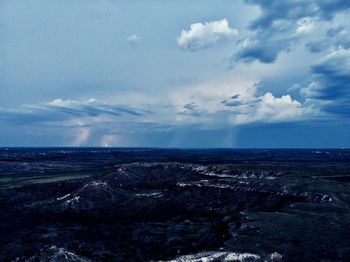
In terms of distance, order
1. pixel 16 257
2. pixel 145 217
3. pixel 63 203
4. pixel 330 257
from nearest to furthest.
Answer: pixel 330 257, pixel 16 257, pixel 145 217, pixel 63 203

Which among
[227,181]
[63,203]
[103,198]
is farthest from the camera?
[227,181]

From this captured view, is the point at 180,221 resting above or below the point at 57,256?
below

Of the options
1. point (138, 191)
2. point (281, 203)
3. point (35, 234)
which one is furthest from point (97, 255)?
point (138, 191)

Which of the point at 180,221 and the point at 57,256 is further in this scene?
the point at 180,221

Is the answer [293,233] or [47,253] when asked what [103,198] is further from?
[293,233]

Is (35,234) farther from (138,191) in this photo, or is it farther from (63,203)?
(138,191)

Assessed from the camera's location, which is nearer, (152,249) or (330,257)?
(330,257)

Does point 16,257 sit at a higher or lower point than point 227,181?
lower

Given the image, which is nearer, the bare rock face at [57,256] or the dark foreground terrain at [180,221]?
the bare rock face at [57,256]

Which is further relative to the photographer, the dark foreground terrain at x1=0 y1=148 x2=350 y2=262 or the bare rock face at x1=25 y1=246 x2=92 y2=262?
the dark foreground terrain at x1=0 y1=148 x2=350 y2=262
